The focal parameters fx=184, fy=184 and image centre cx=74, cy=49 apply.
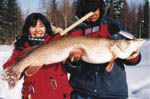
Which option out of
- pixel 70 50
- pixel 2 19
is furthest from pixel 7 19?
pixel 70 50

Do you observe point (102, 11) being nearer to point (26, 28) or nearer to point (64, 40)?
point (64, 40)

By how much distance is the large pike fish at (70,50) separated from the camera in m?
2.37

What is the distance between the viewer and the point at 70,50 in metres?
2.42

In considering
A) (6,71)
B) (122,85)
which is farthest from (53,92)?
(122,85)

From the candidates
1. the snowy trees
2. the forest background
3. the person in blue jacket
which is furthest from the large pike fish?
the snowy trees

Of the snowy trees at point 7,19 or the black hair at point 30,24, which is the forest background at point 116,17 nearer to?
the snowy trees at point 7,19

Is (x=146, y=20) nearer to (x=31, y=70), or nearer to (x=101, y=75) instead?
(x=101, y=75)

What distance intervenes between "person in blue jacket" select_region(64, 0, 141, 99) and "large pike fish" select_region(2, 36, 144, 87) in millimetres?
118

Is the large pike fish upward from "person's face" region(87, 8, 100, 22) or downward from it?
downward

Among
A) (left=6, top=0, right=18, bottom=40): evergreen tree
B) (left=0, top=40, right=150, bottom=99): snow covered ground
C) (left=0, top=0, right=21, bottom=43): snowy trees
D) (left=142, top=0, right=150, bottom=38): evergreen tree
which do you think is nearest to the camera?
→ (left=0, top=40, right=150, bottom=99): snow covered ground

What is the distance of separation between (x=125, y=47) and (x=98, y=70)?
465mm

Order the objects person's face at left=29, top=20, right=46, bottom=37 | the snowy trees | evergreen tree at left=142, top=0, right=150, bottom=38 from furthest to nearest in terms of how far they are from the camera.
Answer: the snowy trees → evergreen tree at left=142, top=0, right=150, bottom=38 → person's face at left=29, top=20, right=46, bottom=37

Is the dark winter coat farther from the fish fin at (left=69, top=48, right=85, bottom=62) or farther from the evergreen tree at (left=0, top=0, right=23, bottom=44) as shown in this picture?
the evergreen tree at (left=0, top=0, right=23, bottom=44)

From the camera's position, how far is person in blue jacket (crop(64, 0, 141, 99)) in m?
2.41
